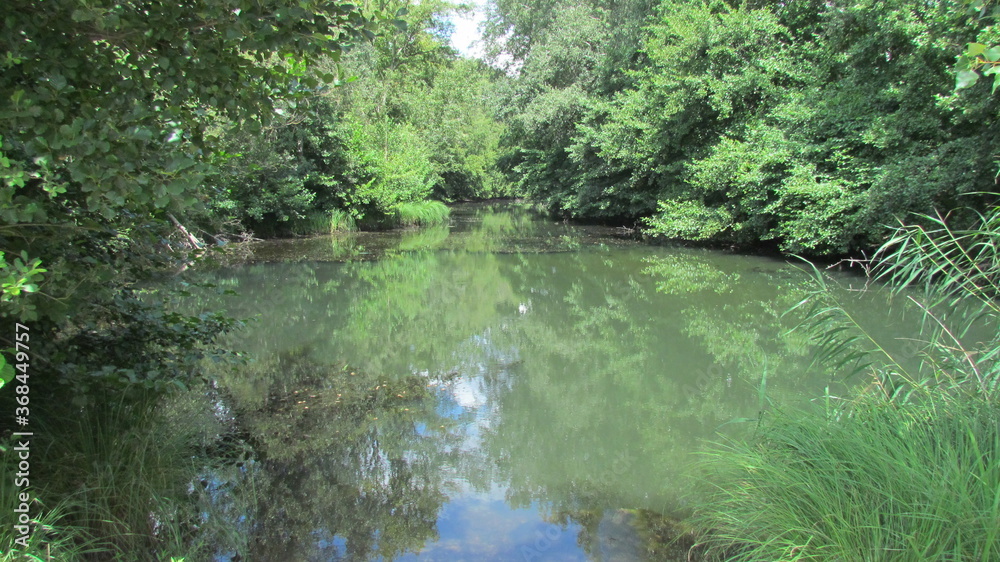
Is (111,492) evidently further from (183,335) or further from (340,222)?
(340,222)

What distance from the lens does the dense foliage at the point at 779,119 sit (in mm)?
9242

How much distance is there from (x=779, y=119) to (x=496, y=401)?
10.3 metres

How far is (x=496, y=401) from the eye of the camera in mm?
5664

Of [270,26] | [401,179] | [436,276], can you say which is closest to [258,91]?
[270,26]

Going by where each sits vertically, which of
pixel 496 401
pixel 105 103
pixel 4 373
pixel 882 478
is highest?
pixel 105 103

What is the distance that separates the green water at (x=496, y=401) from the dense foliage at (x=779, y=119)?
1923mm

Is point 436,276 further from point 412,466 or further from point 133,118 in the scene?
point 133,118

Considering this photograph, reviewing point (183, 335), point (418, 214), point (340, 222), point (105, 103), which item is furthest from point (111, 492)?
point (418, 214)

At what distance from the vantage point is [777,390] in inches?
216

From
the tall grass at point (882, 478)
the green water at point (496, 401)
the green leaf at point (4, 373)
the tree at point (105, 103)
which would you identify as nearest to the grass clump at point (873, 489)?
the tall grass at point (882, 478)

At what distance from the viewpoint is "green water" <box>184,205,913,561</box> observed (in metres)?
3.49

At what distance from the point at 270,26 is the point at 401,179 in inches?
739

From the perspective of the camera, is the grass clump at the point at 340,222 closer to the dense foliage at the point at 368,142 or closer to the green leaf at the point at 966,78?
the dense foliage at the point at 368,142

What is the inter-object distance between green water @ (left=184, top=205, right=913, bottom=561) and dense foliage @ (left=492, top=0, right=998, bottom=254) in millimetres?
1923
